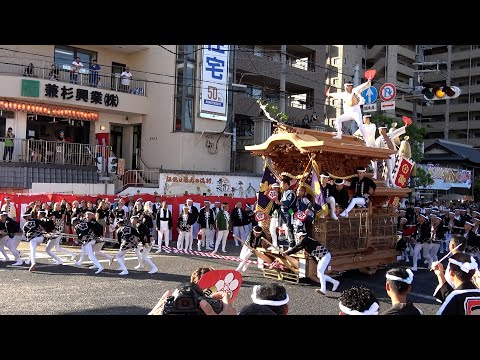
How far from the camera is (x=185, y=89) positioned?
923 inches

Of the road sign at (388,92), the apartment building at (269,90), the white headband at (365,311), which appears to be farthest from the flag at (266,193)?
the apartment building at (269,90)

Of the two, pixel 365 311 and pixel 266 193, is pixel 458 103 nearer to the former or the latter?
pixel 266 193

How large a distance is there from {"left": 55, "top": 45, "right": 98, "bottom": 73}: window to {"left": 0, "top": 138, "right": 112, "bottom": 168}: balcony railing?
3.88 metres

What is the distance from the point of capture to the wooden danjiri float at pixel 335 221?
34.3ft

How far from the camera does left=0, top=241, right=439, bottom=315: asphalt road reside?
795 centimetres

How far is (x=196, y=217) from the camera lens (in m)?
15.9

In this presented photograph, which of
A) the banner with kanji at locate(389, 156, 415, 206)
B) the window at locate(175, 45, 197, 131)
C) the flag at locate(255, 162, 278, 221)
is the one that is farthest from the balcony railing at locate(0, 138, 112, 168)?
the banner with kanji at locate(389, 156, 415, 206)

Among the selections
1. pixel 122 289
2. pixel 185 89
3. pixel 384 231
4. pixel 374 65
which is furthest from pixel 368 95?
pixel 374 65

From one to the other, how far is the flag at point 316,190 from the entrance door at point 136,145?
1603 centimetres

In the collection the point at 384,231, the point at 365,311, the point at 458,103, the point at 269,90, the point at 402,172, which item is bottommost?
the point at 384,231

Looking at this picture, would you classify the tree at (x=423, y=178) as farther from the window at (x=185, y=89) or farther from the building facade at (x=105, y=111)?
the window at (x=185, y=89)

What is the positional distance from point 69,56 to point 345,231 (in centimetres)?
1871
